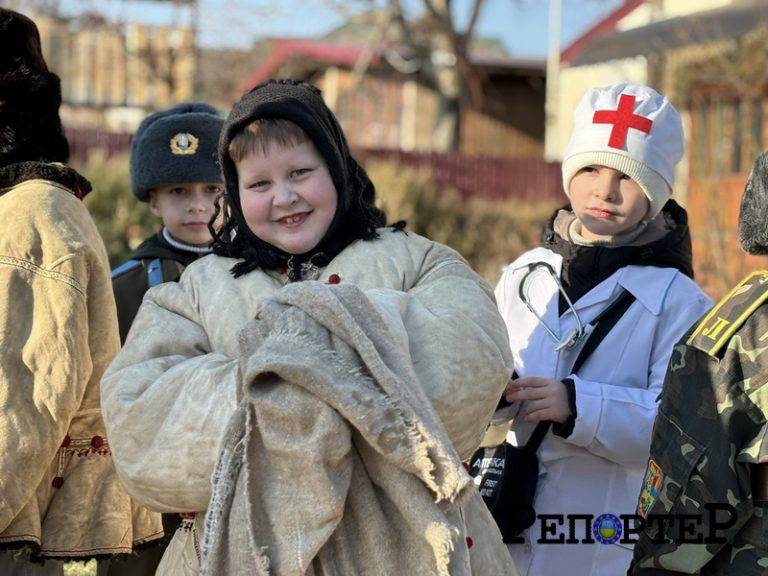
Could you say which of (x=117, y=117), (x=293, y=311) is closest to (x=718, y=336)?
(x=293, y=311)

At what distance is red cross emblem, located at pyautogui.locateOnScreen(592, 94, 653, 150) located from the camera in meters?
3.31

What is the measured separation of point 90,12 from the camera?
76.1 ft

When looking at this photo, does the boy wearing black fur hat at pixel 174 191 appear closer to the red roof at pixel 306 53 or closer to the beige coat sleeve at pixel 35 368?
the beige coat sleeve at pixel 35 368

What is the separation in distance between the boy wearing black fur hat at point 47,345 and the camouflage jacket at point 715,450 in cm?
144

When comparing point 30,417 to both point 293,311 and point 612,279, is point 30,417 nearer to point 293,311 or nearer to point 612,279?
point 293,311

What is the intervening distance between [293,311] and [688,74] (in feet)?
49.2

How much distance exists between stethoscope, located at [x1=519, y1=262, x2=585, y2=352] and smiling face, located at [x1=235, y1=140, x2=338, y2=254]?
3.25 feet

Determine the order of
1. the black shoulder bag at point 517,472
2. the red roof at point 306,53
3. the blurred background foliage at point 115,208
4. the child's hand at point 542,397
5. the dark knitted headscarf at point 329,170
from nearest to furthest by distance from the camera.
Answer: the dark knitted headscarf at point 329,170 → the child's hand at point 542,397 → the black shoulder bag at point 517,472 → the blurred background foliage at point 115,208 → the red roof at point 306,53

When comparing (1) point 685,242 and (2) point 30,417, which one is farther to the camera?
(1) point 685,242

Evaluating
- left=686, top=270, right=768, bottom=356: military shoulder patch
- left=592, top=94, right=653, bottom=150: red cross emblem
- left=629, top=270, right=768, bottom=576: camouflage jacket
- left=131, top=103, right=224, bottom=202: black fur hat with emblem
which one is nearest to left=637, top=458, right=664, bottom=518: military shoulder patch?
left=629, top=270, right=768, bottom=576: camouflage jacket

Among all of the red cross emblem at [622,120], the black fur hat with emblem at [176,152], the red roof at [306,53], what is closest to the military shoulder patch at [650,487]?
the red cross emblem at [622,120]

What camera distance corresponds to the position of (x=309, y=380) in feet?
6.57

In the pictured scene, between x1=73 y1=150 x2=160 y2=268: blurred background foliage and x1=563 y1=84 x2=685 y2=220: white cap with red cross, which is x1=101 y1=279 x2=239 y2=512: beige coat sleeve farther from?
x1=73 y1=150 x2=160 y2=268: blurred background foliage

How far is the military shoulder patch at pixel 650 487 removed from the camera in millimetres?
2660
